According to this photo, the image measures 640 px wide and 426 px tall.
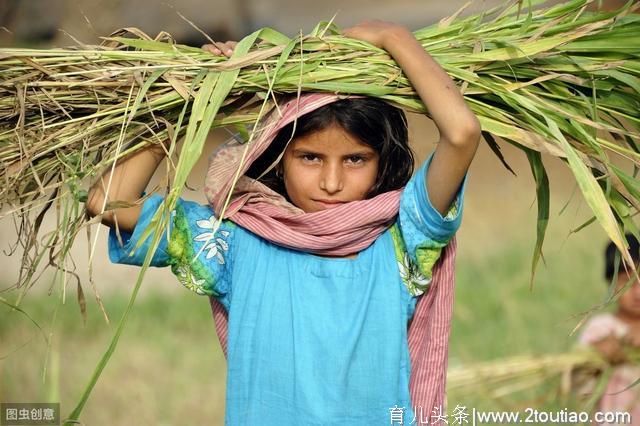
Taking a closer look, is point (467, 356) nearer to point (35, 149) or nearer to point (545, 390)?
point (545, 390)

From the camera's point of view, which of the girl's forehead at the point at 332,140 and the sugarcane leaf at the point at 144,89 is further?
the girl's forehead at the point at 332,140

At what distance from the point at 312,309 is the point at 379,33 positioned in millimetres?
657

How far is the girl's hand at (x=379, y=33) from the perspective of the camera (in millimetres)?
2465

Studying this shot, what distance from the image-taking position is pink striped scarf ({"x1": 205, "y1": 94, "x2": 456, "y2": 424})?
252cm

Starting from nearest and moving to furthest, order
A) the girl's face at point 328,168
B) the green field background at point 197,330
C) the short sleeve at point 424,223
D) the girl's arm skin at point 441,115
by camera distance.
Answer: the girl's arm skin at point 441,115
the short sleeve at point 424,223
the girl's face at point 328,168
the green field background at point 197,330

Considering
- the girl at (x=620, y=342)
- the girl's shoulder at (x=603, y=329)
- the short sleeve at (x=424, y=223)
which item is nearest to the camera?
the short sleeve at (x=424, y=223)

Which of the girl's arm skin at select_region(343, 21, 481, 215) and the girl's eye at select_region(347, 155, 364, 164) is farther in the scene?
the girl's eye at select_region(347, 155, 364, 164)

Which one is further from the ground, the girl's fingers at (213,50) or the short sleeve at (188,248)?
the girl's fingers at (213,50)

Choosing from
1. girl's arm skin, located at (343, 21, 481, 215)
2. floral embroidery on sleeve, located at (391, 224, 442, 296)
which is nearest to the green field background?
floral embroidery on sleeve, located at (391, 224, 442, 296)

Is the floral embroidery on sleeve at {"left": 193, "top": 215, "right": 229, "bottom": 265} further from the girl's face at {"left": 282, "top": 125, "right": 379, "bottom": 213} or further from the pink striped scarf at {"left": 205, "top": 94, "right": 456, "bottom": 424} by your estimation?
the girl's face at {"left": 282, "top": 125, "right": 379, "bottom": 213}

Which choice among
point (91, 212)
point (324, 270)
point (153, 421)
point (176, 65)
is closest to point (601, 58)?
point (324, 270)

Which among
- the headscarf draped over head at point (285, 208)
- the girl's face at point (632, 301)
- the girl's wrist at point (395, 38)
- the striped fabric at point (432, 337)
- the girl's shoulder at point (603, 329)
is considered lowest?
the striped fabric at point (432, 337)

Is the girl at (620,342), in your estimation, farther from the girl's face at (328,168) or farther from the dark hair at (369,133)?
the girl's face at (328,168)

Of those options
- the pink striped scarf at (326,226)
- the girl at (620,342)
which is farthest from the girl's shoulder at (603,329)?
the pink striped scarf at (326,226)
